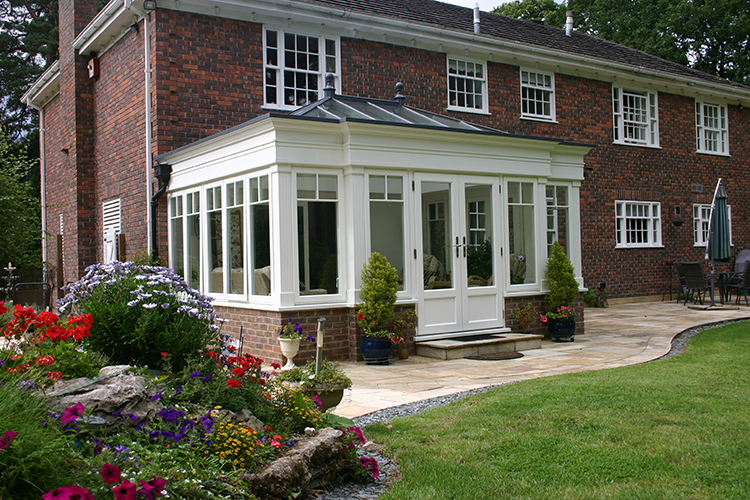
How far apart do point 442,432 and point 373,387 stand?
216 centimetres

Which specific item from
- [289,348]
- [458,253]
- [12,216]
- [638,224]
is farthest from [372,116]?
[638,224]

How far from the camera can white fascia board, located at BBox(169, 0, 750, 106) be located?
11.4 m

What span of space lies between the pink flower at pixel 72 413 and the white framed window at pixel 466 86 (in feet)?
38.8

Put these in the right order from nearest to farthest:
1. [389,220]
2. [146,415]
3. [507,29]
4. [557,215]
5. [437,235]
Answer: [146,415] → [389,220] → [437,235] → [557,215] → [507,29]

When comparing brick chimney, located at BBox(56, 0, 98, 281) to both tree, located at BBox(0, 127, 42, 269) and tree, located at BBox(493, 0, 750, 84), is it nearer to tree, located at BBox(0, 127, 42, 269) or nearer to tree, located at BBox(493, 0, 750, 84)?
tree, located at BBox(0, 127, 42, 269)

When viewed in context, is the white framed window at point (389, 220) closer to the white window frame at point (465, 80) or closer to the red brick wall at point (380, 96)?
the red brick wall at point (380, 96)

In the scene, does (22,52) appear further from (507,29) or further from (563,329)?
(563,329)

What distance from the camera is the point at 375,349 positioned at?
8.42 metres

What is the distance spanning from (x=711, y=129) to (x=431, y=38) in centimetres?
1059

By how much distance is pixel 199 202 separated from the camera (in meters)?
10.2

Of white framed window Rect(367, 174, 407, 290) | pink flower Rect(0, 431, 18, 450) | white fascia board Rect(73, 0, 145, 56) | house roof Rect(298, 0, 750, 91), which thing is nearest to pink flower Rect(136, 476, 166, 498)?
pink flower Rect(0, 431, 18, 450)

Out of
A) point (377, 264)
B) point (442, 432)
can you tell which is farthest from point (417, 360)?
point (442, 432)

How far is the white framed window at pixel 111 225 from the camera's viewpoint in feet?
41.5

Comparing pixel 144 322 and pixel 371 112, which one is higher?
pixel 371 112
